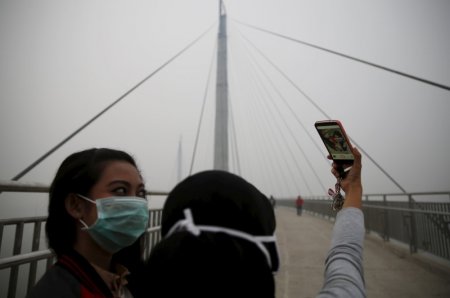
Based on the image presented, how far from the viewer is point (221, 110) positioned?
14.2 m

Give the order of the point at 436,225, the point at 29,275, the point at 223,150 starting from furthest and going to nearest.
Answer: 1. the point at 223,150
2. the point at 436,225
3. the point at 29,275

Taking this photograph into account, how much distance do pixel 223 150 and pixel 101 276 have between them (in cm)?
1190

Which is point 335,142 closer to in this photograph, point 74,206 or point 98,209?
point 98,209

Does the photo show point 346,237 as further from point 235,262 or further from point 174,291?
point 174,291

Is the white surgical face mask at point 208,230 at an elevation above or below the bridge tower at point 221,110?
below

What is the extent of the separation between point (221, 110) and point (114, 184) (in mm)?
12411

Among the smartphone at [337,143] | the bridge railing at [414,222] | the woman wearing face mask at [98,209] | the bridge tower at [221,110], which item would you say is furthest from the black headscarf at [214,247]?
the bridge tower at [221,110]

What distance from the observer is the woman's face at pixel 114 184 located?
1.95m

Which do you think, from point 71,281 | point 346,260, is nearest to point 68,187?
point 71,281

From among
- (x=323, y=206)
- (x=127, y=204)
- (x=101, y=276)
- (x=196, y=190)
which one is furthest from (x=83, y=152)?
(x=323, y=206)

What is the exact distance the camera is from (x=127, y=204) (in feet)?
6.67

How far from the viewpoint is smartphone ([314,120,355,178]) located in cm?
171

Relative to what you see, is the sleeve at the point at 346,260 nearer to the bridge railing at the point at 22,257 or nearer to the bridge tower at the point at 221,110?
the bridge railing at the point at 22,257

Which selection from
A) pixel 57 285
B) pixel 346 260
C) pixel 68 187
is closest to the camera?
pixel 346 260
